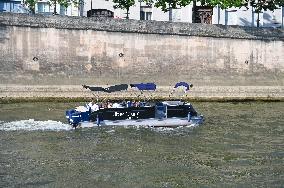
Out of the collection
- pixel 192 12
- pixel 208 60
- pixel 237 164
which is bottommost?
pixel 237 164

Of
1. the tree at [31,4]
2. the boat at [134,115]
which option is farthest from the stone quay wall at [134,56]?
the boat at [134,115]

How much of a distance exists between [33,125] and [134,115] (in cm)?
550

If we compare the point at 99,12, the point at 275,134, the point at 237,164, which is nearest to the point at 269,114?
the point at 275,134

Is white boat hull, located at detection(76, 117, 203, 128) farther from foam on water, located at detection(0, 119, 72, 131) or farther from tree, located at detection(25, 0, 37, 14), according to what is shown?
tree, located at detection(25, 0, 37, 14)

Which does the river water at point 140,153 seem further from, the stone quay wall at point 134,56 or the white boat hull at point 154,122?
the stone quay wall at point 134,56

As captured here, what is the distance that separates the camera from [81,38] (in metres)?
49.0

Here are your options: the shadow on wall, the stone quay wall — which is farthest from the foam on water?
the shadow on wall

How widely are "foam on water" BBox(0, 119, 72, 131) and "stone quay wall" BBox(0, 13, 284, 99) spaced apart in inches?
405

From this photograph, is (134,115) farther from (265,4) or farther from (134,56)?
(265,4)

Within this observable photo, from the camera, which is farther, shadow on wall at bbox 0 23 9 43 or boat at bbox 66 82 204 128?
shadow on wall at bbox 0 23 9 43

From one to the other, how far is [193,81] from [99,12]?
456 inches

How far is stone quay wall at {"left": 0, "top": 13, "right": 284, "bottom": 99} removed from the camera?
47.7 meters

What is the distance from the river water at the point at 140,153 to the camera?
2588 centimetres

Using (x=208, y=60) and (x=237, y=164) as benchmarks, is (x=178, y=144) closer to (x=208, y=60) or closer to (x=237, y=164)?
(x=237, y=164)
